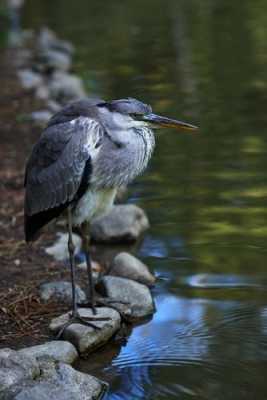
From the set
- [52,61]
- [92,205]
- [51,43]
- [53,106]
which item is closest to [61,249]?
[92,205]

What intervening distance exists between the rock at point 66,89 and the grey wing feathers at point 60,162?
20.3 ft

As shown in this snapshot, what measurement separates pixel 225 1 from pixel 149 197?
12675 millimetres

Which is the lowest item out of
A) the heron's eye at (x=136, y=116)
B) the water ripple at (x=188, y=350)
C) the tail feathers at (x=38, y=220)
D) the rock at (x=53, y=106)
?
the water ripple at (x=188, y=350)

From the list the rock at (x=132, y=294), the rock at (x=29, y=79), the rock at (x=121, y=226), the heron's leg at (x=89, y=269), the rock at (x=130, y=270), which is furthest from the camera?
the rock at (x=29, y=79)

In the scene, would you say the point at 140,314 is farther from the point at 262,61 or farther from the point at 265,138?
the point at 262,61

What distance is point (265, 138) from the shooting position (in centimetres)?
953

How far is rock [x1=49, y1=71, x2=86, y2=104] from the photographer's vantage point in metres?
12.1

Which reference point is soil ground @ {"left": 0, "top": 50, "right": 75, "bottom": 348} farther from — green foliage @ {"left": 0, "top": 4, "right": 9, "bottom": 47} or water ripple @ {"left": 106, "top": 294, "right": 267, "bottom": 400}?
green foliage @ {"left": 0, "top": 4, "right": 9, "bottom": 47}

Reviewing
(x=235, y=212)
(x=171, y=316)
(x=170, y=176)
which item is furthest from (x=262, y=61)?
(x=171, y=316)

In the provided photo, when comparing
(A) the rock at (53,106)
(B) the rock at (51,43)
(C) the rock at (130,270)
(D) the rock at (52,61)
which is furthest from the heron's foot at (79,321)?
(B) the rock at (51,43)

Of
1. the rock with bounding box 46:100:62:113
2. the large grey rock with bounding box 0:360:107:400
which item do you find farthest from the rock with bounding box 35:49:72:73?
the large grey rock with bounding box 0:360:107:400

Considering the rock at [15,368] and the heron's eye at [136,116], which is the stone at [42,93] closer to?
the heron's eye at [136,116]

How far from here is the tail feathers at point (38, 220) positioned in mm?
5730

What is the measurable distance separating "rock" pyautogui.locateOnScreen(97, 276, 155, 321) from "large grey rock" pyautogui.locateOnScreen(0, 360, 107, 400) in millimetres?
1017
